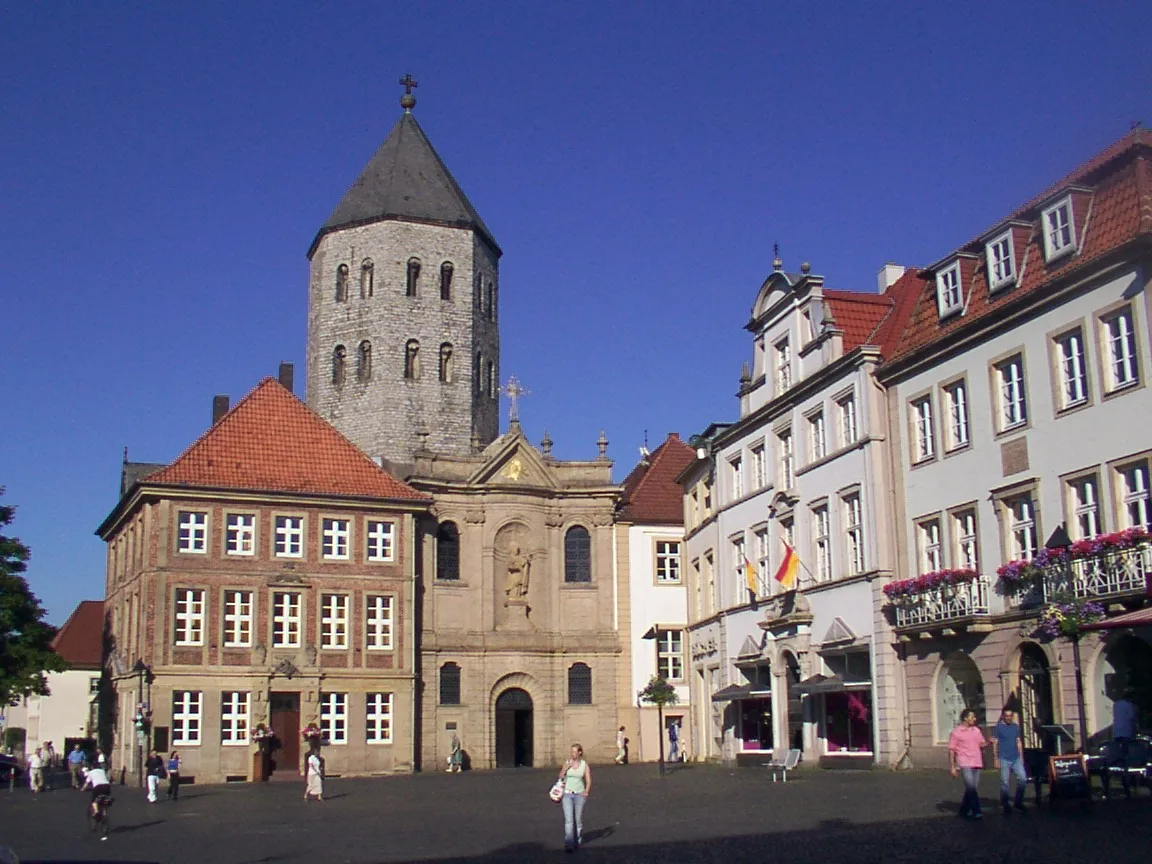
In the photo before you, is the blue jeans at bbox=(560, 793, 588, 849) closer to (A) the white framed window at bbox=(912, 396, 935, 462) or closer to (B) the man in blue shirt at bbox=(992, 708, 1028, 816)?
(B) the man in blue shirt at bbox=(992, 708, 1028, 816)

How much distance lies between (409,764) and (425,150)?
34.1 m

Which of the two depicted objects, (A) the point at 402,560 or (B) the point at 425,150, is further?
(B) the point at 425,150

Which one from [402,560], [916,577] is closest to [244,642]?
[402,560]

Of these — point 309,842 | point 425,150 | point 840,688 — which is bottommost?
point 309,842

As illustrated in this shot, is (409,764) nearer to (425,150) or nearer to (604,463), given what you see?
(604,463)

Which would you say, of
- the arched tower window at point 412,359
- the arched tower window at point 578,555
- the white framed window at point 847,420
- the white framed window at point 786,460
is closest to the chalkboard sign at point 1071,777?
the white framed window at point 847,420

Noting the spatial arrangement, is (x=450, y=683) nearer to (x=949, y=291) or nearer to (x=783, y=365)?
(x=783, y=365)

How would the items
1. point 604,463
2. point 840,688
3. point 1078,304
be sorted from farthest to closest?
point 604,463, point 840,688, point 1078,304

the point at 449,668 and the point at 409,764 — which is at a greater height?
the point at 449,668

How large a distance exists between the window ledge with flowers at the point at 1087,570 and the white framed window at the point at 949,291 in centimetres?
708

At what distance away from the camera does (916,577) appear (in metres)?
34.5

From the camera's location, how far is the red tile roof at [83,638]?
258ft

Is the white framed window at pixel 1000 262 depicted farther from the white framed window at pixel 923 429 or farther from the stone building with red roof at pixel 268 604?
the stone building with red roof at pixel 268 604

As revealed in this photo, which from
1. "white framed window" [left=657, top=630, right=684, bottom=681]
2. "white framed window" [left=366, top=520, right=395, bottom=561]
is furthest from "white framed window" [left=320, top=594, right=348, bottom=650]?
"white framed window" [left=657, top=630, right=684, bottom=681]
